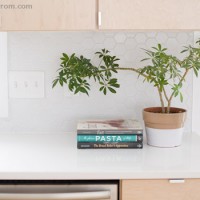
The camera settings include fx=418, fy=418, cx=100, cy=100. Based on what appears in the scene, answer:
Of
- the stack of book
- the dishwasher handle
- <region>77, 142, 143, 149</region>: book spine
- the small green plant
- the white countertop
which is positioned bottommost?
the dishwasher handle

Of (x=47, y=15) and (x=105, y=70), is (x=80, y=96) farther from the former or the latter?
(x=47, y=15)

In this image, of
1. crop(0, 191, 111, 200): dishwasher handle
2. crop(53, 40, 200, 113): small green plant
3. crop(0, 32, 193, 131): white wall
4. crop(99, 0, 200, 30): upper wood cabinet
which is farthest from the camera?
crop(0, 32, 193, 131): white wall

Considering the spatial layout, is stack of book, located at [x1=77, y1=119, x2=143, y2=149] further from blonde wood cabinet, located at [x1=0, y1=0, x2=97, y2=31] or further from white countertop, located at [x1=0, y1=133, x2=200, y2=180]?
blonde wood cabinet, located at [x1=0, y1=0, x2=97, y2=31]

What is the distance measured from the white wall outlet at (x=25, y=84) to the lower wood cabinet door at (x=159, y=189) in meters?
0.77

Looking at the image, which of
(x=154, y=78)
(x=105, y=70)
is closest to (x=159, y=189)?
(x=154, y=78)

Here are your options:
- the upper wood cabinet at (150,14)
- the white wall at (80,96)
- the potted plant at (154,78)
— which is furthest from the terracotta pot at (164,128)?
the upper wood cabinet at (150,14)

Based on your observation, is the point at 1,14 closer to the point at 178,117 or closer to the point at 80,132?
the point at 80,132

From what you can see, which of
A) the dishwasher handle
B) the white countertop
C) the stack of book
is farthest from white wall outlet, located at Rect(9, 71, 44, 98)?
the dishwasher handle

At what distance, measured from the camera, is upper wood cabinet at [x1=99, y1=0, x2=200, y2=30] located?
1.67 m

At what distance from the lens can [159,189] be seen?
1540mm

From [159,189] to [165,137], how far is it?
34 centimetres

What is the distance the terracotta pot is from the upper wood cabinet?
38 cm

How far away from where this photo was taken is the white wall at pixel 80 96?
2066mm

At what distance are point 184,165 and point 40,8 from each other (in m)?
0.84
